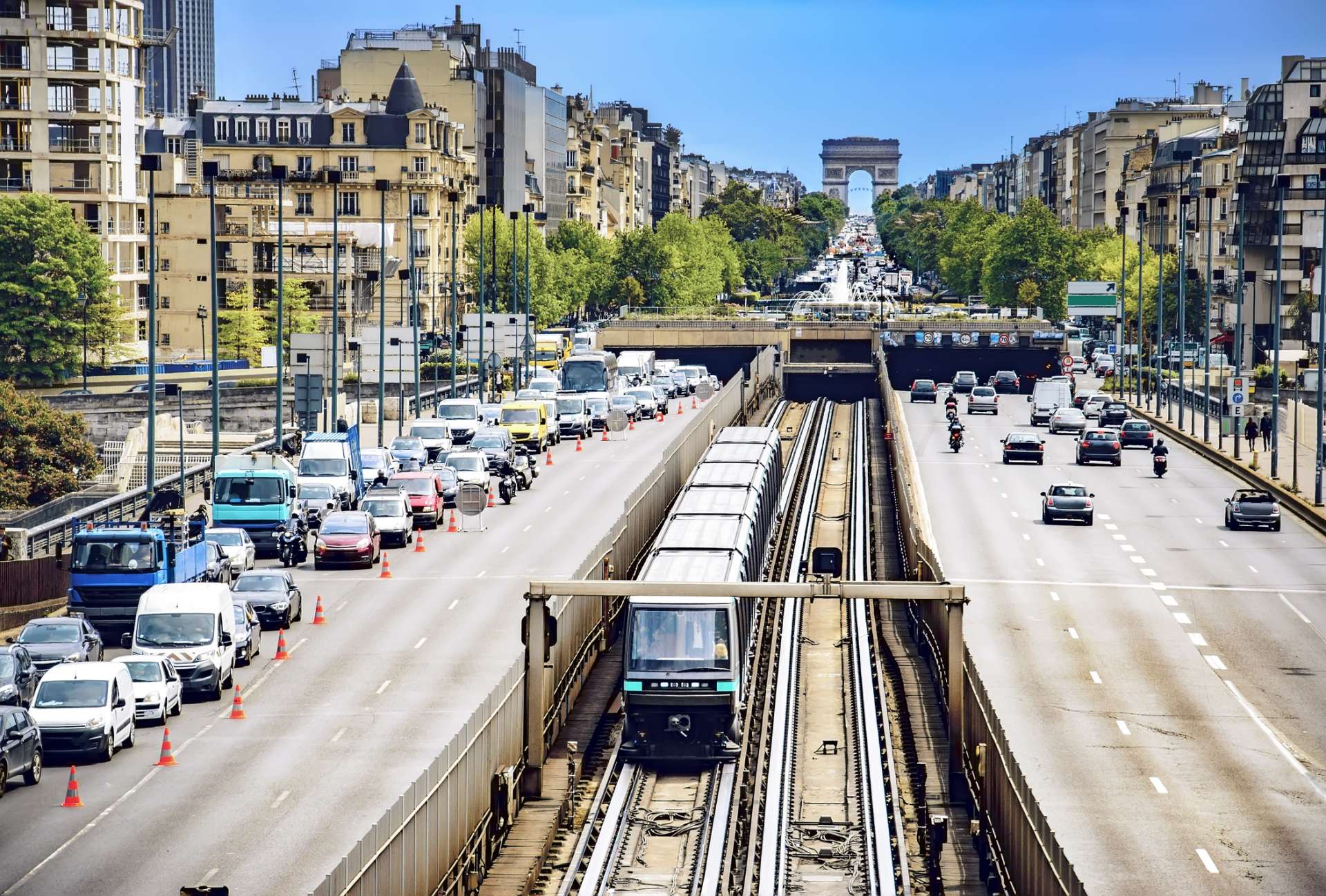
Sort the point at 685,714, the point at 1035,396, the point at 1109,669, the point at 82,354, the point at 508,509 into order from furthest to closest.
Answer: the point at 82,354
the point at 1035,396
the point at 508,509
the point at 1109,669
the point at 685,714

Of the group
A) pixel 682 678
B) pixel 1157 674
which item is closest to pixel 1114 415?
pixel 1157 674

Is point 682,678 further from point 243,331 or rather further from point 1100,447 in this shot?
point 243,331

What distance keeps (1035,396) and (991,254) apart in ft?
255

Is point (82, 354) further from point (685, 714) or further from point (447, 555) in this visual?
point (685, 714)

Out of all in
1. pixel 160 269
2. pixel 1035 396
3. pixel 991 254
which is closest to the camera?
pixel 1035 396

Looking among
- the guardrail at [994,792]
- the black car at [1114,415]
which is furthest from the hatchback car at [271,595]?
the black car at [1114,415]

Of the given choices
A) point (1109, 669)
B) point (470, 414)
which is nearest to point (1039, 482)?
point (470, 414)

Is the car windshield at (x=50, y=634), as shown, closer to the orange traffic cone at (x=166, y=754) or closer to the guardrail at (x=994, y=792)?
the orange traffic cone at (x=166, y=754)

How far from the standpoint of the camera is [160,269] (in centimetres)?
13188

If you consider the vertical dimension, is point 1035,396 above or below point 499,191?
below

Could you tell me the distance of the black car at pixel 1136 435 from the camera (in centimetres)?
9150

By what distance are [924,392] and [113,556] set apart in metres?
83.3

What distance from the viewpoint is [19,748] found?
103 feet

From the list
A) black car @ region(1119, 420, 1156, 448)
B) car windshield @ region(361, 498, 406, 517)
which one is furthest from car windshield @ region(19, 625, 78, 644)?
black car @ region(1119, 420, 1156, 448)
